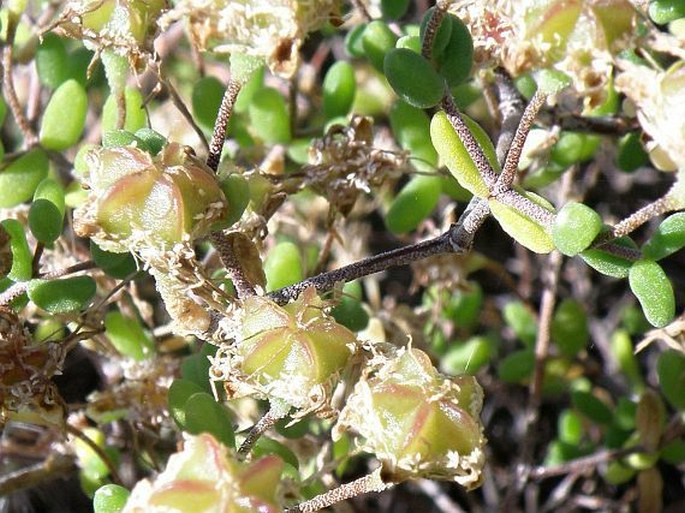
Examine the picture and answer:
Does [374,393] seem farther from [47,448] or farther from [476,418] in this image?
[47,448]

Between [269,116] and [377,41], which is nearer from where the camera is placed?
[377,41]

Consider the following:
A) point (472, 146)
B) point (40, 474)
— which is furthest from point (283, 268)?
point (40, 474)

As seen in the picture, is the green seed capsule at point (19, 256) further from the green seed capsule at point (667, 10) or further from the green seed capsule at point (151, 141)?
the green seed capsule at point (667, 10)

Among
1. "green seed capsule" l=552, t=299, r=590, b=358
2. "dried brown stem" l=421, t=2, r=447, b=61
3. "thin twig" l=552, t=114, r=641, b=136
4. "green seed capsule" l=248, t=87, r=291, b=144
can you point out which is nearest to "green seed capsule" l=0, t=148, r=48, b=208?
"green seed capsule" l=248, t=87, r=291, b=144

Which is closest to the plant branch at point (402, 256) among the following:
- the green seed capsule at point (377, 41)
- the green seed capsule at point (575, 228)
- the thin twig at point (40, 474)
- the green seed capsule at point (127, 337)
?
the green seed capsule at point (575, 228)

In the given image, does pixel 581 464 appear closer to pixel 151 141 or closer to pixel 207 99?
pixel 207 99

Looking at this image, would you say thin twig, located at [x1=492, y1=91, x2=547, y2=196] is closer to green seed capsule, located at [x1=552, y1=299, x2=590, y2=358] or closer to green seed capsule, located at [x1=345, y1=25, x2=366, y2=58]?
green seed capsule, located at [x1=345, y1=25, x2=366, y2=58]
